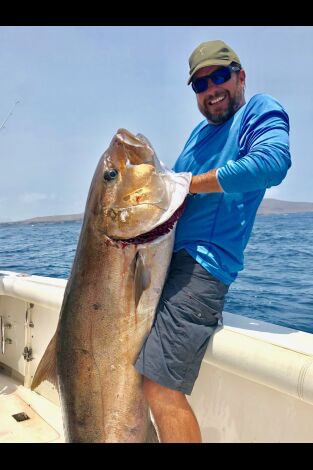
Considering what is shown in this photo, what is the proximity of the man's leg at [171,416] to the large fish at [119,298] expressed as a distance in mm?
78

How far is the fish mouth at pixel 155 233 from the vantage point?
2.40 meters

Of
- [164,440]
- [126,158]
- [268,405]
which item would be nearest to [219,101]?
[126,158]

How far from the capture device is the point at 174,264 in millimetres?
2562

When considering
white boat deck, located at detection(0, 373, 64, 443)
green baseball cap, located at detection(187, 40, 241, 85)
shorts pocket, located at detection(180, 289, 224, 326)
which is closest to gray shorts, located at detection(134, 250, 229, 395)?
shorts pocket, located at detection(180, 289, 224, 326)

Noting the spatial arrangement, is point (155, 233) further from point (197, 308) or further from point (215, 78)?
point (215, 78)

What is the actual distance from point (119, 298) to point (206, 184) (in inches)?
29.0

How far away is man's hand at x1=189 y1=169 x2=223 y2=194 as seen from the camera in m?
2.30

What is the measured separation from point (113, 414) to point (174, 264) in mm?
847

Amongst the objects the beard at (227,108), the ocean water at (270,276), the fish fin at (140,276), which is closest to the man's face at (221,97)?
the beard at (227,108)

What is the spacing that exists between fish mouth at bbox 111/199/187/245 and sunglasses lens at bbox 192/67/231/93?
2.27ft

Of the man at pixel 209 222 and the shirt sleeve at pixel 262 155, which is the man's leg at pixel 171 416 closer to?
the man at pixel 209 222

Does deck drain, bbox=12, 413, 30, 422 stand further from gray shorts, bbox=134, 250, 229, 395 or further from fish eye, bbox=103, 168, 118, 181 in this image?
fish eye, bbox=103, 168, 118, 181

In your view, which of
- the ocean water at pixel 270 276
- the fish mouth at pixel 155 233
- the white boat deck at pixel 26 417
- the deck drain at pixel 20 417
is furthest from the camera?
the ocean water at pixel 270 276

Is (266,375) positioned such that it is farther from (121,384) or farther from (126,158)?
(126,158)
